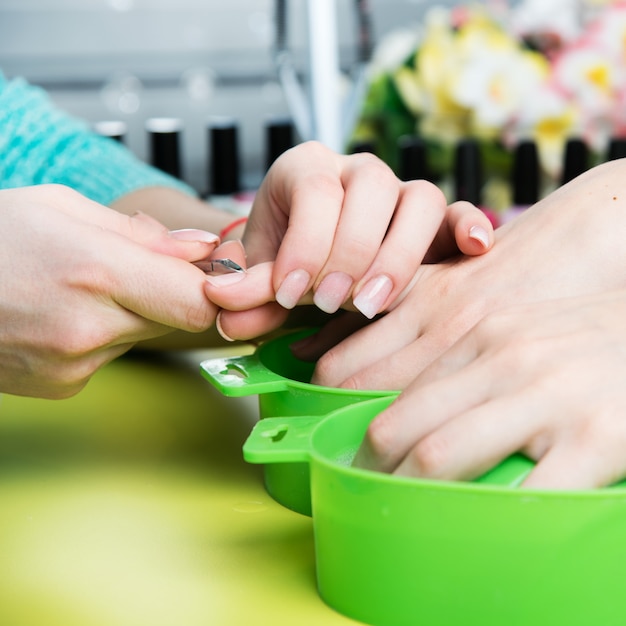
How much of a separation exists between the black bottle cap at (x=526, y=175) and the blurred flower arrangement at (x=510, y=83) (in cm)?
5

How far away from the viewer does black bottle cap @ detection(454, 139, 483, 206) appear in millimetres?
1165

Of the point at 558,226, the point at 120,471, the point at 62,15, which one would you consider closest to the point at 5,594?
the point at 120,471

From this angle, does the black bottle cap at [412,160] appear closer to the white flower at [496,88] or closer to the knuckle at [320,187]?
the white flower at [496,88]

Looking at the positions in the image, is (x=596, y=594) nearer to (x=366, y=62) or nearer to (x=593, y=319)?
(x=593, y=319)

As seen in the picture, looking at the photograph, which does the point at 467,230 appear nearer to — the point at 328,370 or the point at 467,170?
the point at 328,370

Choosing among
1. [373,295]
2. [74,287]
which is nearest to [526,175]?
[373,295]

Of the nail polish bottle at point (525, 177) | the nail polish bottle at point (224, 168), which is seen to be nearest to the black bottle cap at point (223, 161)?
the nail polish bottle at point (224, 168)

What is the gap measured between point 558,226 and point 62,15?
111 centimetres

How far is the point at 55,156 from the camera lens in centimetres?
98

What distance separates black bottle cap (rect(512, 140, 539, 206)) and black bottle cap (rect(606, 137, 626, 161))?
82mm

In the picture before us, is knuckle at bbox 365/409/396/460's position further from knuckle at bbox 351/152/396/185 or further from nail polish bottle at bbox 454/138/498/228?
nail polish bottle at bbox 454/138/498/228

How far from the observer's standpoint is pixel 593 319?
43cm

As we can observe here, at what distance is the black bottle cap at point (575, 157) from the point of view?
1.12 m

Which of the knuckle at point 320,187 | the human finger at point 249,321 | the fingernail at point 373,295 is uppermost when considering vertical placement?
the knuckle at point 320,187
